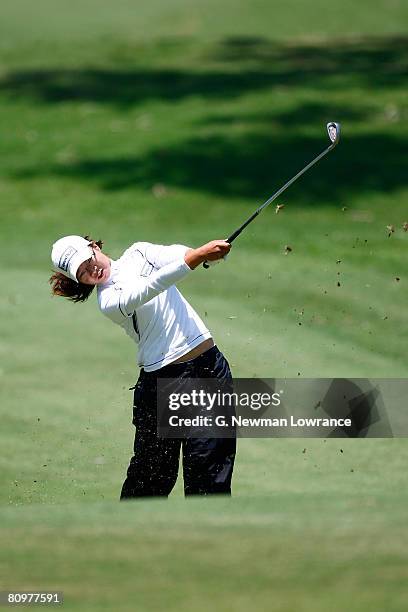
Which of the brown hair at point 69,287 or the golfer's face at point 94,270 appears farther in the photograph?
the brown hair at point 69,287

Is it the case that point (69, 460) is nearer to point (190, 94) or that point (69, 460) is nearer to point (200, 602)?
point (200, 602)

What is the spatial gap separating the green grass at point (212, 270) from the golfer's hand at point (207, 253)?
1162 millimetres

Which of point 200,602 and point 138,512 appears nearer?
point 200,602

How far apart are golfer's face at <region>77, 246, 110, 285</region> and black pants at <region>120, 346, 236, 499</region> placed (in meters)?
0.55

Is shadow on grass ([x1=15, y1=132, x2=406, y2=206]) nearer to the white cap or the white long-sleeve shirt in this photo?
the white long-sleeve shirt

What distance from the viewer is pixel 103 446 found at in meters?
7.77

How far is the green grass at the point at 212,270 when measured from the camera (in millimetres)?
4801

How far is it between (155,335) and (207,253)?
0.61 meters

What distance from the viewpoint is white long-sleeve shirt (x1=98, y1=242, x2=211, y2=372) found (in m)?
→ 6.05

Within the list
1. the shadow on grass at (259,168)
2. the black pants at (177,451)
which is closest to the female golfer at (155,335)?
the black pants at (177,451)

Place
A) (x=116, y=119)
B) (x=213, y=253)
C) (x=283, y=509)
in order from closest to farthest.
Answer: (x=283, y=509), (x=213, y=253), (x=116, y=119)

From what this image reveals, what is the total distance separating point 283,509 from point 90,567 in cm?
97

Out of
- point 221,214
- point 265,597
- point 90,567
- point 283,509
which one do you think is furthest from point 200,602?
point 221,214

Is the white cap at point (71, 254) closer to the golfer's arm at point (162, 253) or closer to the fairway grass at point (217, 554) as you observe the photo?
the golfer's arm at point (162, 253)
